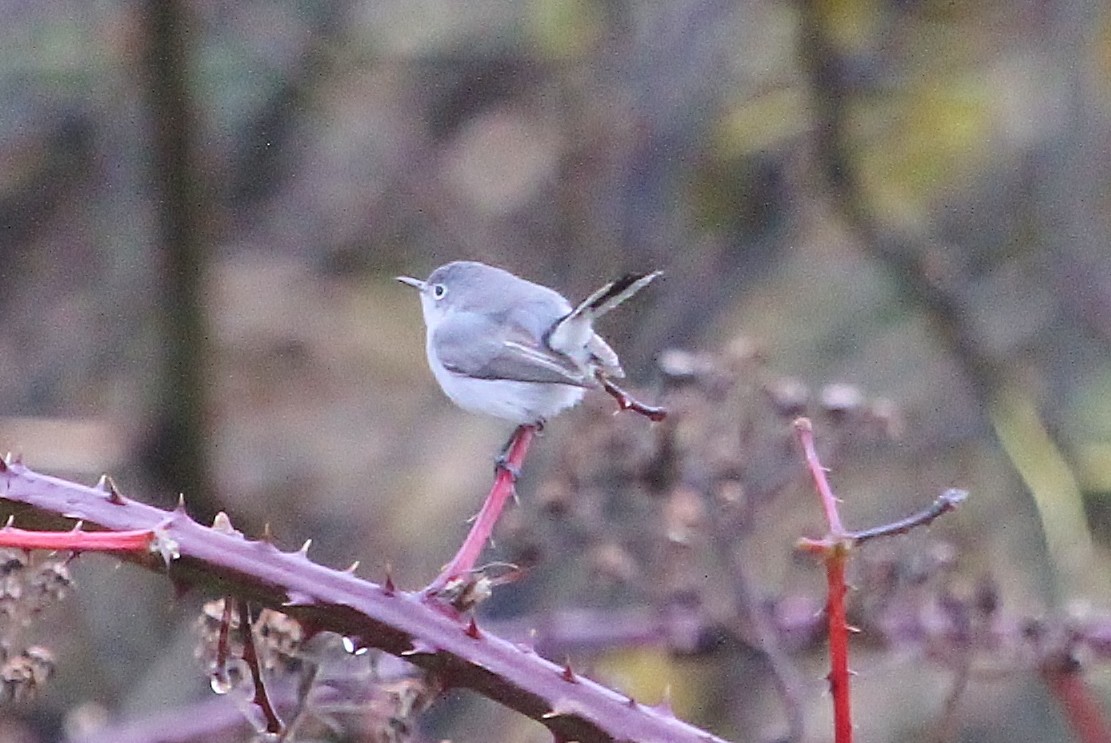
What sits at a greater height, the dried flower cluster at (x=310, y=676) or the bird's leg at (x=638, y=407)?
the bird's leg at (x=638, y=407)

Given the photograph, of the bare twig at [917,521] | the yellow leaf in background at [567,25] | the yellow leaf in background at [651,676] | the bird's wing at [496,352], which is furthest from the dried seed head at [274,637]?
the yellow leaf in background at [567,25]

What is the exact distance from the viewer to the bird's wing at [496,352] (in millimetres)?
2988

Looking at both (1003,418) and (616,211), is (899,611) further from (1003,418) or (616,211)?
(616,211)

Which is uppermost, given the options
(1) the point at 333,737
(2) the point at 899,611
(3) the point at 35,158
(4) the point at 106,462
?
(3) the point at 35,158

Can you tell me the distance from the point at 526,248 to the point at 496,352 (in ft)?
10.3

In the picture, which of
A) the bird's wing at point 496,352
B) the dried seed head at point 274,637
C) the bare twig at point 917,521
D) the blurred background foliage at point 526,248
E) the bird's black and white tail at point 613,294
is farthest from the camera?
the blurred background foliage at point 526,248

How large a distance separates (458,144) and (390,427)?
1219mm

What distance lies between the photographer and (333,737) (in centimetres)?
246

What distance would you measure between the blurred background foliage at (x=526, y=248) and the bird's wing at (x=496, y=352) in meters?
0.92

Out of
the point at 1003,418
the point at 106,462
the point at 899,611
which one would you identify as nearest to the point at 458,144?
the point at 106,462

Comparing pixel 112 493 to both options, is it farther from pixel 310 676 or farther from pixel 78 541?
pixel 310 676

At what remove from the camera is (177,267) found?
535cm

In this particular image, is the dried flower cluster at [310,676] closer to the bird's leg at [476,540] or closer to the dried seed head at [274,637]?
the dried seed head at [274,637]

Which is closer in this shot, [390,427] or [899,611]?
[899,611]
